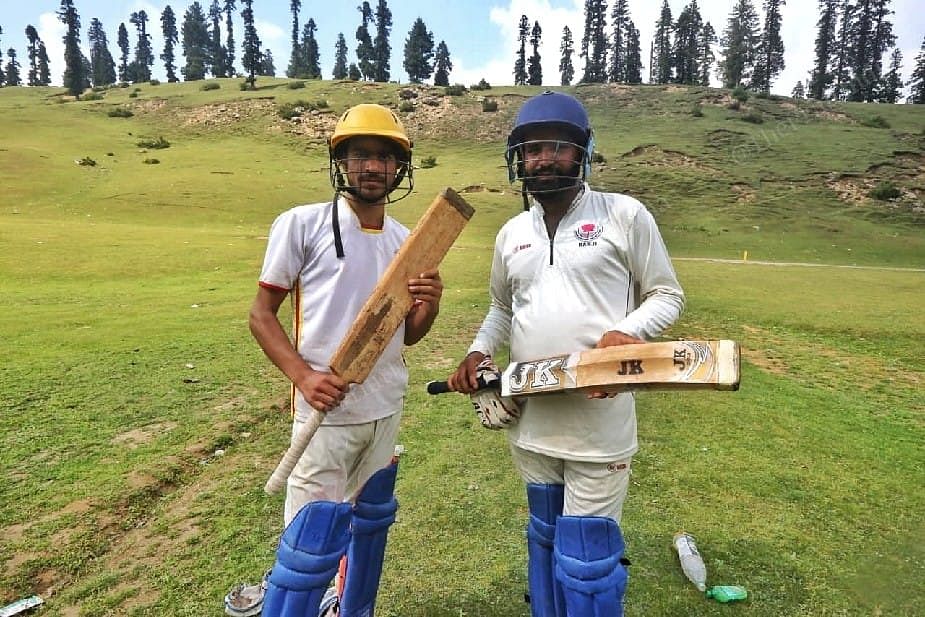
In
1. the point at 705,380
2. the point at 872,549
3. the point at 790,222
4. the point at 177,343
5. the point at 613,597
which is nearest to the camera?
the point at 705,380

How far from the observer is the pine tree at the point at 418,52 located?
7300cm

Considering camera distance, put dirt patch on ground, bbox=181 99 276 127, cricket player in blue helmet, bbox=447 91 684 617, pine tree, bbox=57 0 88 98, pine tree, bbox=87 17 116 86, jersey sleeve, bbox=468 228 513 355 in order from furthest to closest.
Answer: pine tree, bbox=87 17 116 86
pine tree, bbox=57 0 88 98
dirt patch on ground, bbox=181 99 276 127
jersey sleeve, bbox=468 228 513 355
cricket player in blue helmet, bbox=447 91 684 617

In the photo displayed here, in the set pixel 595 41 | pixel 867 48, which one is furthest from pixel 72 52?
pixel 867 48

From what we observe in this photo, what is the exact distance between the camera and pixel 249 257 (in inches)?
569

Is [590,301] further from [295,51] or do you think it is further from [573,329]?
[295,51]

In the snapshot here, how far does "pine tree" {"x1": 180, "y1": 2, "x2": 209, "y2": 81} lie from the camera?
78.2m

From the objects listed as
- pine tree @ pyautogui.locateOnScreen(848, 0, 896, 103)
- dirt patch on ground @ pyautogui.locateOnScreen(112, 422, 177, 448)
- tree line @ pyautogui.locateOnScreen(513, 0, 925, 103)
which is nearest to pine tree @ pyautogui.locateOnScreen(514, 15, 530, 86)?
tree line @ pyautogui.locateOnScreen(513, 0, 925, 103)

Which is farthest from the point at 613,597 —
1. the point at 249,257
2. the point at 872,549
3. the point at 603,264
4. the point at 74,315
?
the point at 249,257

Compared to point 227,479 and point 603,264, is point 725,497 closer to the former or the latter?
point 603,264

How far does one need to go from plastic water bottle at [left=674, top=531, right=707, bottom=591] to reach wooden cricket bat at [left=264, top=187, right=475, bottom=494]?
1.89 meters

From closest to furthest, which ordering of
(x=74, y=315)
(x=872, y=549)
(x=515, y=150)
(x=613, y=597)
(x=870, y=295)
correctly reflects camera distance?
(x=613, y=597), (x=515, y=150), (x=872, y=549), (x=74, y=315), (x=870, y=295)

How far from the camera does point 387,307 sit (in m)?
2.08

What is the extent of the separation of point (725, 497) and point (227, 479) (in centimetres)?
323

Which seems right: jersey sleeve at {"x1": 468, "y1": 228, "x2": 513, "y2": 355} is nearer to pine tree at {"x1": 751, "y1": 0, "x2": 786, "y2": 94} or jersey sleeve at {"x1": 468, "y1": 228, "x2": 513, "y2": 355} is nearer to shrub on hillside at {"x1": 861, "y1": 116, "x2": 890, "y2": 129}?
shrub on hillside at {"x1": 861, "y1": 116, "x2": 890, "y2": 129}
